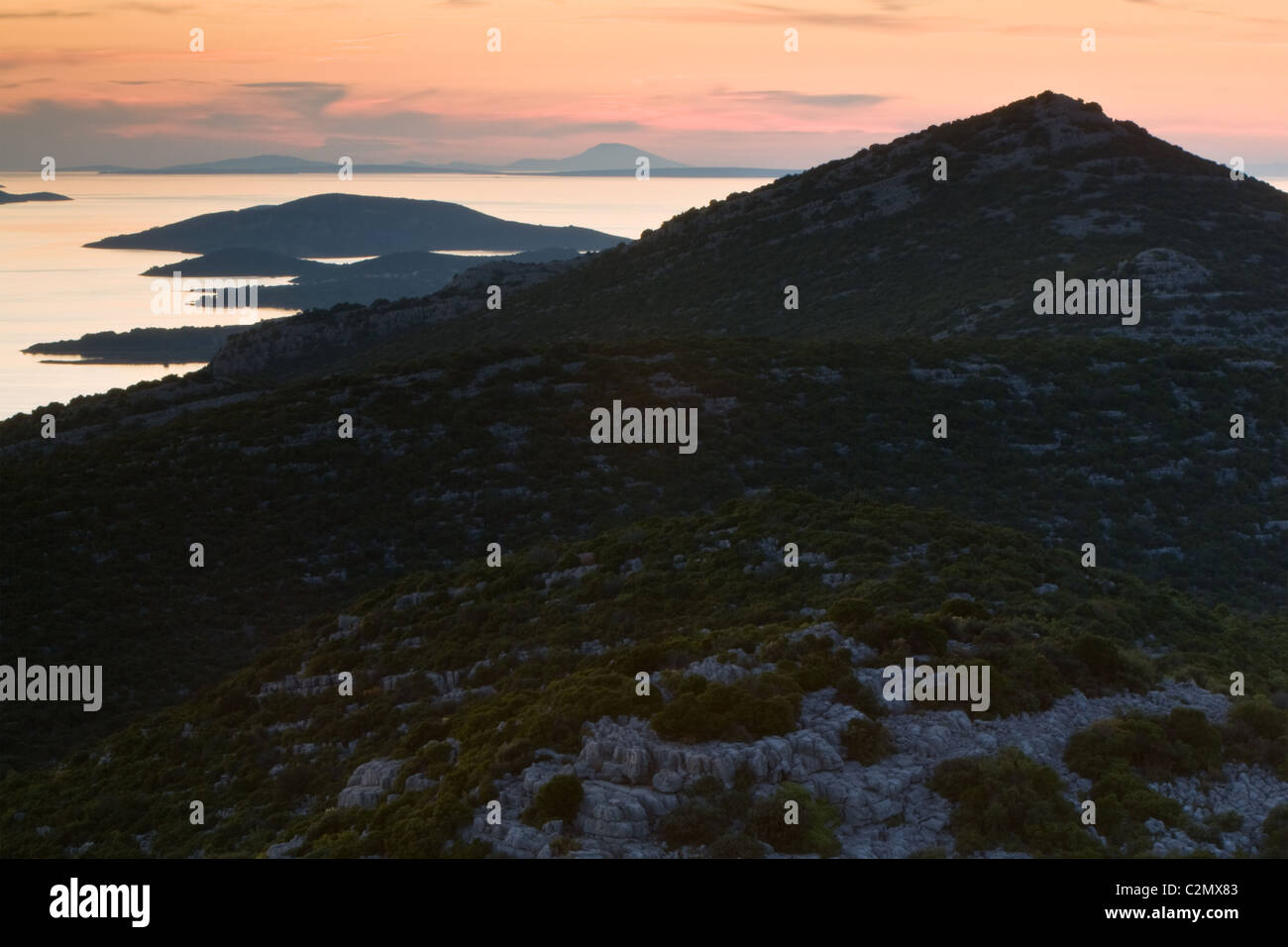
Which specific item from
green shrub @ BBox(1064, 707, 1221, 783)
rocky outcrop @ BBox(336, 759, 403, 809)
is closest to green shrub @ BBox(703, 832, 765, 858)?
green shrub @ BBox(1064, 707, 1221, 783)

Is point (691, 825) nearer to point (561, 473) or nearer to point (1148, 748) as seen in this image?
point (1148, 748)

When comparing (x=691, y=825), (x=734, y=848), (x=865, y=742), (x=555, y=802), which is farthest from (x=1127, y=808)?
(x=555, y=802)

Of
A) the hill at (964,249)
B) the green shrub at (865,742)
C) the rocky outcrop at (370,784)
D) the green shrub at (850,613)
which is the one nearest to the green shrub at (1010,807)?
the green shrub at (865,742)

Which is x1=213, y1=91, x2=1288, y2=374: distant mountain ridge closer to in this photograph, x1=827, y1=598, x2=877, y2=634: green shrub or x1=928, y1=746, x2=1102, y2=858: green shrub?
x1=827, y1=598, x2=877, y2=634: green shrub

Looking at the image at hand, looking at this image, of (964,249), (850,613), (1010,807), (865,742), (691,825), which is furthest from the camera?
(964,249)
